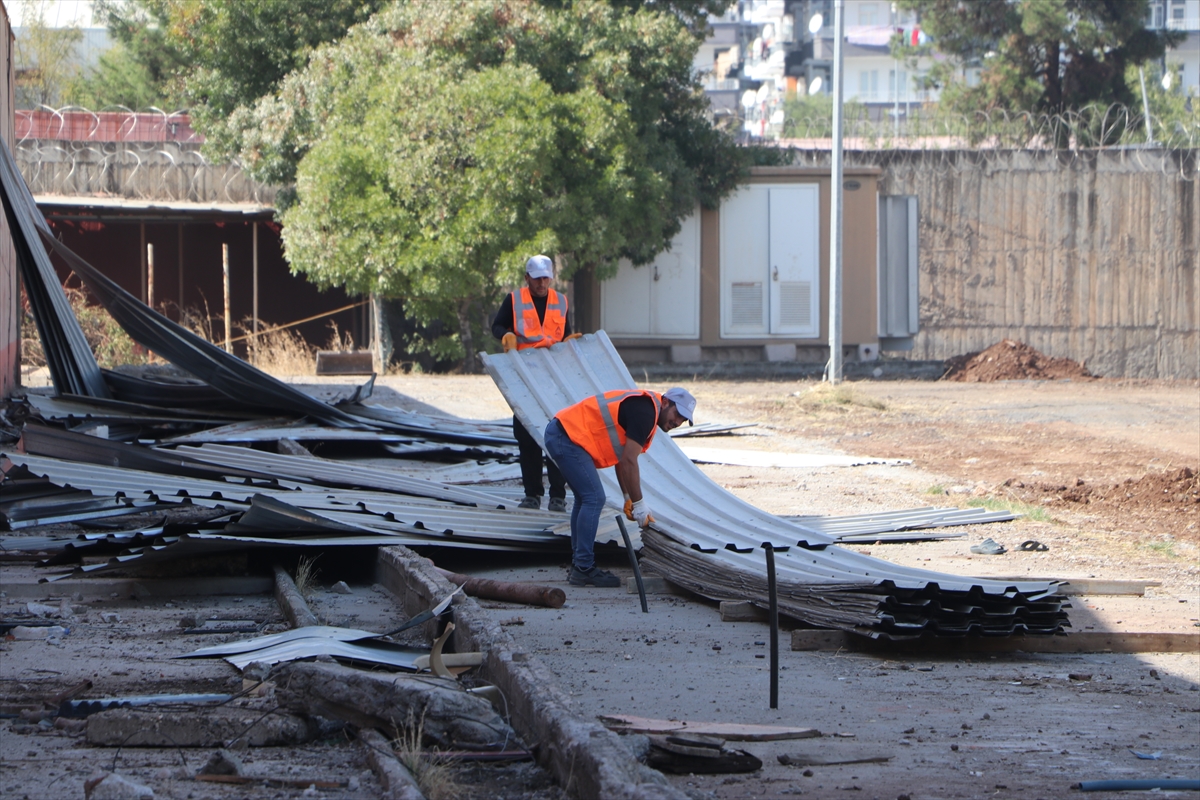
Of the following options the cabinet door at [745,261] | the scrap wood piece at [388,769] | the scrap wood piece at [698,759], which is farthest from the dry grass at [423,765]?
the cabinet door at [745,261]

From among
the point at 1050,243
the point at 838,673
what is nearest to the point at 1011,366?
the point at 1050,243

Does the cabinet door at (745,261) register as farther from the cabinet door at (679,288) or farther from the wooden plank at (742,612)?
the wooden plank at (742,612)

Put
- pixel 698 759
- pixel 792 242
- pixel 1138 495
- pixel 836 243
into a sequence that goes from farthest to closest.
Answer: pixel 792 242
pixel 836 243
pixel 1138 495
pixel 698 759

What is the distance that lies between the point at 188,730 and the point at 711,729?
1.48 meters

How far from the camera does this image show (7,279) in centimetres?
1280

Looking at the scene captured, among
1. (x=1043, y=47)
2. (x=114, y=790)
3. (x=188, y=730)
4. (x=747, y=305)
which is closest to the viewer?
(x=114, y=790)

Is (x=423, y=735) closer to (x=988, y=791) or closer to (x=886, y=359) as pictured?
(x=988, y=791)

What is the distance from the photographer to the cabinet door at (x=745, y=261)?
21.7m

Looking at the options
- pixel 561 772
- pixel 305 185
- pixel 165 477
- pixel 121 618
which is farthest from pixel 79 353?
pixel 561 772

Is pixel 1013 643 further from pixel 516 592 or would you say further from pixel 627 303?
pixel 627 303

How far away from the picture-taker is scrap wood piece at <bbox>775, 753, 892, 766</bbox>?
138 inches

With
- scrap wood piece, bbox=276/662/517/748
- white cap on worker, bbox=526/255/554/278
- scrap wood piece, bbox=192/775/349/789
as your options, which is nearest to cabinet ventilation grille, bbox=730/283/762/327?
white cap on worker, bbox=526/255/554/278

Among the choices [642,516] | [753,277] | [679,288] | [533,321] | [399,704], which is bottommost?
[399,704]

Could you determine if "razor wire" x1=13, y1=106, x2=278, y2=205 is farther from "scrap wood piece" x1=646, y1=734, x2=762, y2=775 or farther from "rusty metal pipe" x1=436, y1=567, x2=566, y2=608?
"scrap wood piece" x1=646, y1=734, x2=762, y2=775
